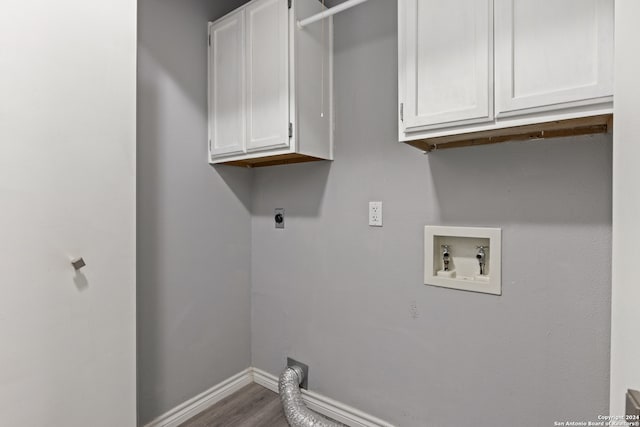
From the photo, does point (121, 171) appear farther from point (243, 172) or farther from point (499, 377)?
point (499, 377)

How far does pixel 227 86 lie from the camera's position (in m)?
1.88

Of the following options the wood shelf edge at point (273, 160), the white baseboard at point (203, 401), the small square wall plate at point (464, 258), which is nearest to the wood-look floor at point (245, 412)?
the white baseboard at point (203, 401)

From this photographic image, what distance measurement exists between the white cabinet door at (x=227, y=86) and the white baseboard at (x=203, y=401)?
4.88 feet

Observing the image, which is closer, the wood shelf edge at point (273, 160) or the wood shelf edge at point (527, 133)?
the wood shelf edge at point (527, 133)

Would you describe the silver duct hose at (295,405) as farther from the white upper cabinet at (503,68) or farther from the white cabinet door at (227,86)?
the white upper cabinet at (503,68)

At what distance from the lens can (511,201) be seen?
1342 mm

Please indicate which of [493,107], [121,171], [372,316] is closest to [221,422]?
[372,316]

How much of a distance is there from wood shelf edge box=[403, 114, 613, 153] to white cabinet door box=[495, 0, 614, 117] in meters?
0.09

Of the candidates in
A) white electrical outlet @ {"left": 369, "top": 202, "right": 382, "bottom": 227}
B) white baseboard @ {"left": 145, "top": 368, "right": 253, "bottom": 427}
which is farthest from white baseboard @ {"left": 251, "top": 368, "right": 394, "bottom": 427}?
white electrical outlet @ {"left": 369, "top": 202, "right": 382, "bottom": 227}

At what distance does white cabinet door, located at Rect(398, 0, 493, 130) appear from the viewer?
113 cm

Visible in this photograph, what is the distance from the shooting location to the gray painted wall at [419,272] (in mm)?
1222

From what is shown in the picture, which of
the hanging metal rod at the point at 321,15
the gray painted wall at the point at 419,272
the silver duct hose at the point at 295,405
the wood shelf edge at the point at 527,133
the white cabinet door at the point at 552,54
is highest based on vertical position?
the hanging metal rod at the point at 321,15

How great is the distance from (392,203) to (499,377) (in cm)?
90

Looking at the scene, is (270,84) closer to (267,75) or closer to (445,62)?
(267,75)
